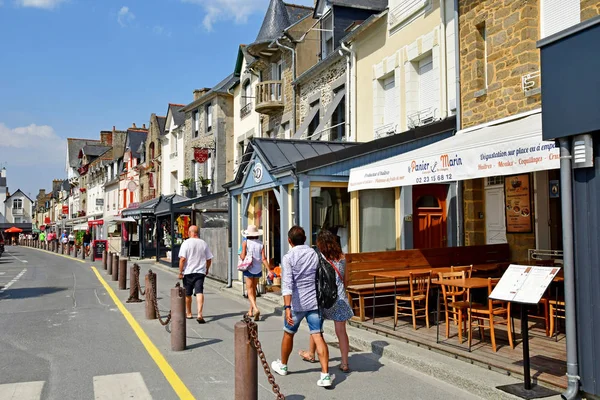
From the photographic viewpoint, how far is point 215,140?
29312 millimetres

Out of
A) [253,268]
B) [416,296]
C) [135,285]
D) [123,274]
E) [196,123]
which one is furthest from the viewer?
[196,123]

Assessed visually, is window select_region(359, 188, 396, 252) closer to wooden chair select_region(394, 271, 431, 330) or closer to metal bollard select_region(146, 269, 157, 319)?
wooden chair select_region(394, 271, 431, 330)

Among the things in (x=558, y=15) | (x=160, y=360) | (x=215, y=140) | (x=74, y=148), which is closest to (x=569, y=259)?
(x=160, y=360)

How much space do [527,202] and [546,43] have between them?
471cm

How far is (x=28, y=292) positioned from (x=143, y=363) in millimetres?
9878

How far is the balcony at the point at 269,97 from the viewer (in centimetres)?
2186

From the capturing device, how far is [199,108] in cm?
3181

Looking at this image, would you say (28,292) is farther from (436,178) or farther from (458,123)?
(436,178)

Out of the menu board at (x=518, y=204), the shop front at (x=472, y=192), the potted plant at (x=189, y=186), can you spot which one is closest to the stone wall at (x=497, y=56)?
the shop front at (x=472, y=192)

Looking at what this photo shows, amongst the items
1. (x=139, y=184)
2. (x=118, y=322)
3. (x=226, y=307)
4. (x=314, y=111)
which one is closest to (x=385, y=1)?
(x=314, y=111)

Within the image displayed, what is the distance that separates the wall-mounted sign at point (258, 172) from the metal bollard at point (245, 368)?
8071 mm

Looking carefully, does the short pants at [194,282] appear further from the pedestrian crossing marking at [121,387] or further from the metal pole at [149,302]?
the pedestrian crossing marking at [121,387]

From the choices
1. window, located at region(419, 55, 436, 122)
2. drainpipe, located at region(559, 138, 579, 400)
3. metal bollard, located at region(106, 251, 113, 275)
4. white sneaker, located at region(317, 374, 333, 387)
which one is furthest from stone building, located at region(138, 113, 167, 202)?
drainpipe, located at region(559, 138, 579, 400)

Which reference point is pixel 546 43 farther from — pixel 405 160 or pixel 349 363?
pixel 349 363
